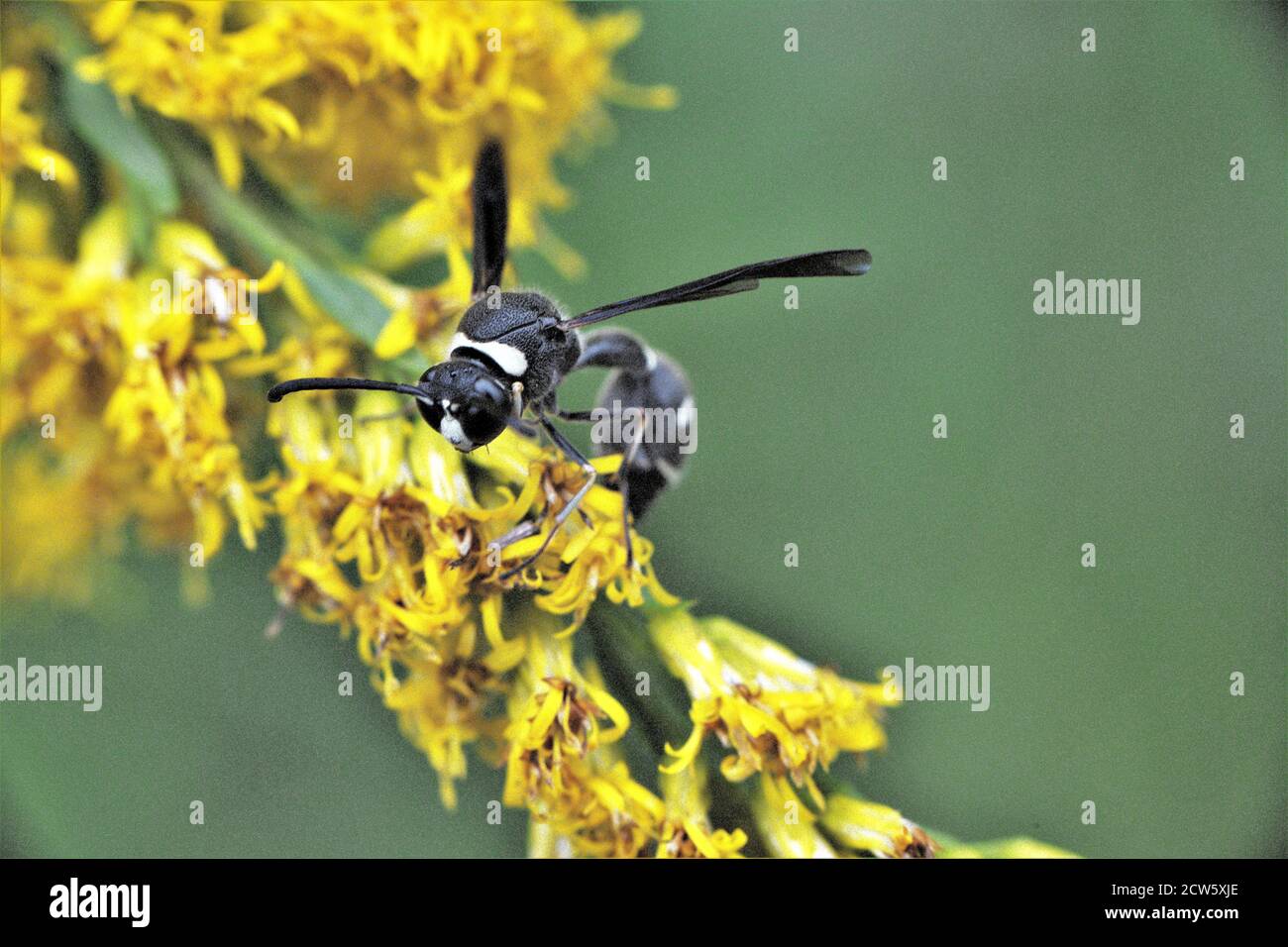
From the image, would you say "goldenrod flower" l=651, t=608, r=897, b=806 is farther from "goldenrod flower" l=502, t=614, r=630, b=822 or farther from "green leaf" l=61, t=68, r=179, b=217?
"green leaf" l=61, t=68, r=179, b=217

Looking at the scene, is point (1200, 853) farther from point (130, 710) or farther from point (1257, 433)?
point (130, 710)

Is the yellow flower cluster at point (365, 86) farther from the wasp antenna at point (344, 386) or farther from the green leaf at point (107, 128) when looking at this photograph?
the wasp antenna at point (344, 386)

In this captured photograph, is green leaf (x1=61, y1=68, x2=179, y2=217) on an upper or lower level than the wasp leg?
upper

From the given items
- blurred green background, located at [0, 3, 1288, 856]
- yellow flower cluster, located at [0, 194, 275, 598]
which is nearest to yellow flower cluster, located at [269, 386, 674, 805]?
yellow flower cluster, located at [0, 194, 275, 598]

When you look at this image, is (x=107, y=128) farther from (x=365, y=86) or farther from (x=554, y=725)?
(x=554, y=725)

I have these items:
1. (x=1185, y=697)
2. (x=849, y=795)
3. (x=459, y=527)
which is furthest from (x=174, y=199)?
(x=1185, y=697)

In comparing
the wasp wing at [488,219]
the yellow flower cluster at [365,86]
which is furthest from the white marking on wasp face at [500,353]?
the yellow flower cluster at [365,86]
